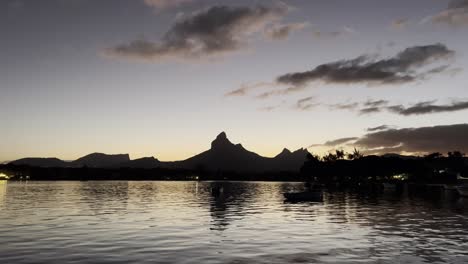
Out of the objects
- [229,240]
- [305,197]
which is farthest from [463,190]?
[229,240]

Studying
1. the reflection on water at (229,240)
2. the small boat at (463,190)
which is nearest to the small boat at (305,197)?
the reflection on water at (229,240)

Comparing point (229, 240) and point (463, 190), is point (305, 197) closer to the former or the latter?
point (463, 190)

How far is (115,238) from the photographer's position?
40719mm

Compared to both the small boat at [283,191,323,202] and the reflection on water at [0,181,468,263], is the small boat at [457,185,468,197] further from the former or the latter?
the reflection on water at [0,181,468,263]

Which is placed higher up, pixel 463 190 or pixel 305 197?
pixel 463 190

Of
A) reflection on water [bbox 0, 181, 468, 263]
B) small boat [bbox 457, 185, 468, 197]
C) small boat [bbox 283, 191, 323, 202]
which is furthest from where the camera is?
small boat [bbox 457, 185, 468, 197]

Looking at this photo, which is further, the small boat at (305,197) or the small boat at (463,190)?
the small boat at (463,190)

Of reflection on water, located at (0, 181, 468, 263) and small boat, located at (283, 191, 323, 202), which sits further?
small boat, located at (283, 191, 323, 202)

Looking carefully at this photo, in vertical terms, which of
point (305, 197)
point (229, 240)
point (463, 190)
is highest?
point (463, 190)

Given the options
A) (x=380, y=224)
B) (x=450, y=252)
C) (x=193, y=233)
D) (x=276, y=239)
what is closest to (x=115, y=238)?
(x=193, y=233)

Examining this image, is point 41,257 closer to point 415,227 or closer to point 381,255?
point 381,255

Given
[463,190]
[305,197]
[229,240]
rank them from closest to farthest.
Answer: [229,240] → [305,197] → [463,190]

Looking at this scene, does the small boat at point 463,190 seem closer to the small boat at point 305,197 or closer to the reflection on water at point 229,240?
the small boat at point 305,197

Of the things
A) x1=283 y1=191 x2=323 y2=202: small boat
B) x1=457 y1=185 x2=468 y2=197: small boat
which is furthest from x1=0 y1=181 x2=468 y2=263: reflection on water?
x1=457 y1=185 x2=468 y2=197: small boat
